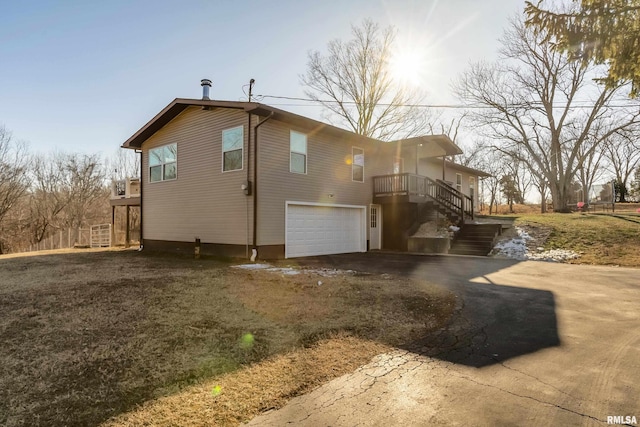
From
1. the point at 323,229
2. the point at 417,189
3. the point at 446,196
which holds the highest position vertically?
the point at 417,189

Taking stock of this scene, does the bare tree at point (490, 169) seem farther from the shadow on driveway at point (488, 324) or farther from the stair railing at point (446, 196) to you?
the shadow on driveway at point (488, 324)

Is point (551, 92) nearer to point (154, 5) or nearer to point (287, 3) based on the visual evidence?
Answer: point (287, 3)

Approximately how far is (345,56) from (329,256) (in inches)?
746

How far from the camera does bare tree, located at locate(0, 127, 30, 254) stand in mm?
24016

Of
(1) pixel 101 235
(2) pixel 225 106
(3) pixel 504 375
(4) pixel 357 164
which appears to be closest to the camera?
(3) pixel 504 375

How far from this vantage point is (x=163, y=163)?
13758 mm

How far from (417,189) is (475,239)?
10.3 ft

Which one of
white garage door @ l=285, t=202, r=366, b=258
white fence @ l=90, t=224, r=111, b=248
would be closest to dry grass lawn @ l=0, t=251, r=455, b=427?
white garage door @ l=285, t=202, r=366, b=258

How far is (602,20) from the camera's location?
7203 millimetres

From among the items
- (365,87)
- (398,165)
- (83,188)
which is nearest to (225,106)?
(398,165)

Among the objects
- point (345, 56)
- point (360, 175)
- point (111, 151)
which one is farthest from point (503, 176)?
point (111, 151)

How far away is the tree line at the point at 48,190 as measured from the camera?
24531 millimetres

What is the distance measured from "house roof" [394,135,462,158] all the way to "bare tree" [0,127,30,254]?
27542 millimetres

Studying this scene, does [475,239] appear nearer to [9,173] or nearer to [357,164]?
[357,164]
